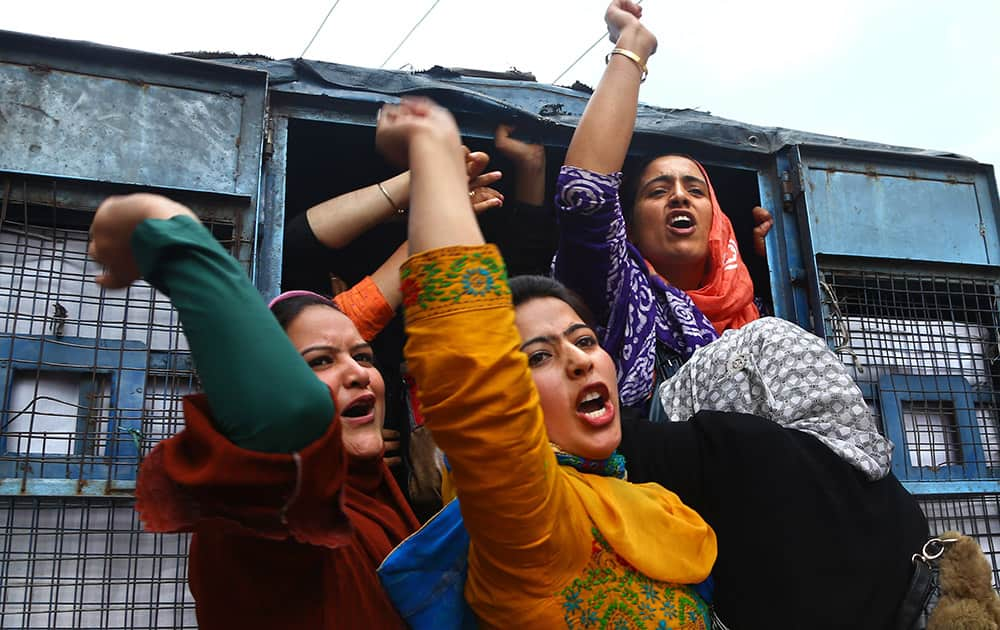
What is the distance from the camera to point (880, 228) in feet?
10.4

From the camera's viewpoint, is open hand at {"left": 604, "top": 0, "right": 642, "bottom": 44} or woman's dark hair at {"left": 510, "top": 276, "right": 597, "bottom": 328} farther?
open hand at {"left": 604, "top": 0, "right": 642, "bottom": 44}

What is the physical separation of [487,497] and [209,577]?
460 millimetres

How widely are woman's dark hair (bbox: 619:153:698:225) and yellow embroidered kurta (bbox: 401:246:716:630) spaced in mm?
1861

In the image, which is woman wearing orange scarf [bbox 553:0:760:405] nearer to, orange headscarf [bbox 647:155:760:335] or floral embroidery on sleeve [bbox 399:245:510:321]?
orange headscarf [bbox 647:155:760:335]

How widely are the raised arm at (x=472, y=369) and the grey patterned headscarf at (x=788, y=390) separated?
0.69 metres

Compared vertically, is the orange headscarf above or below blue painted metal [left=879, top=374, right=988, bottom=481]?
above

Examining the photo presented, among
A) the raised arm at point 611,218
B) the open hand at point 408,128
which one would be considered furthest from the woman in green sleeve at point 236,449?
the raised arm at point 611,218

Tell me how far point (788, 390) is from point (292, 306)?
116 cm

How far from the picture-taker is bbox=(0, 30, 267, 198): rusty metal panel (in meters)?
2.34

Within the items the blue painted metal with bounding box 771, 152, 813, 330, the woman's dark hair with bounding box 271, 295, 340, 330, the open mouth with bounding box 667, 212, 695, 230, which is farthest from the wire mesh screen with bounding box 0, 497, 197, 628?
the blue painted metal with bounding box 771, 152, 813, 330

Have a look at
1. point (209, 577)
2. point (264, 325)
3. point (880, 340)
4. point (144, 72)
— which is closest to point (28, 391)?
point (144, 72)

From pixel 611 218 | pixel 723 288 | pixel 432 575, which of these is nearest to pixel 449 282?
pixel 432 575

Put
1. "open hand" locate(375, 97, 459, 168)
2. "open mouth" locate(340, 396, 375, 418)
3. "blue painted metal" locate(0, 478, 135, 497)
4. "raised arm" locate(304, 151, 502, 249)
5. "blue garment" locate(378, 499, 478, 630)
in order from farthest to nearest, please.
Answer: "raised arm" locate(304, 151, 502, 249), "blue painted metal" locate(0, 478, 135, 497), "open mouth" locate(340, 396, 375, 418), "blue garment" locate(378, 499, 478, 630), "open hand" locate(375, 97, 459, 168)

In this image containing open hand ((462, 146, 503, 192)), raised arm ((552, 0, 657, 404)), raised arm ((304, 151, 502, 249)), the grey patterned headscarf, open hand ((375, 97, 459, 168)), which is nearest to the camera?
open hand ((375, 97, 459, 168))
